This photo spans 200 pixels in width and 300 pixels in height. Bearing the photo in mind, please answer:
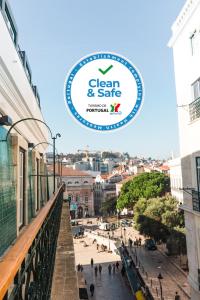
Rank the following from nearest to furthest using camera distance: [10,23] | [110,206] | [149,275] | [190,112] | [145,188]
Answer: [10,23]
[190,112]
[149,275]
[145,188]
[110,206]

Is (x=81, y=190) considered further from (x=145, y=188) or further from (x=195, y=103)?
(x=195, y=103)

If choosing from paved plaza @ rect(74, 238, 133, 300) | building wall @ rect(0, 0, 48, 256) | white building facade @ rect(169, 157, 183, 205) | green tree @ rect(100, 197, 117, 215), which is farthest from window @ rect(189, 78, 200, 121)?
green tree @ rect(100, 197, 117, 215)

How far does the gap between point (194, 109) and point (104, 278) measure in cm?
1954

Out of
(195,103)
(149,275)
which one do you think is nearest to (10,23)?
(195,103)

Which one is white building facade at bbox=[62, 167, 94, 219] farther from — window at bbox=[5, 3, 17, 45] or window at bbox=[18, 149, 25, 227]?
window at bbox=[18, 149, 25, 227]

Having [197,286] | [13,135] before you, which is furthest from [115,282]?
[13,135]

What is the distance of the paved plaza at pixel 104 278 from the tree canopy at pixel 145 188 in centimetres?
1044

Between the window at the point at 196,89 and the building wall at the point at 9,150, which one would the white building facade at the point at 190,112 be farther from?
the building wall at the point at 9,150

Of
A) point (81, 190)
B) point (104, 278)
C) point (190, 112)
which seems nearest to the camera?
point (190, 112)

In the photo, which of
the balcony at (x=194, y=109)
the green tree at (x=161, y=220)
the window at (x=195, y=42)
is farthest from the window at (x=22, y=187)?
the green tree at (x=161, y=220)

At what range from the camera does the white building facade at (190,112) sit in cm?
984

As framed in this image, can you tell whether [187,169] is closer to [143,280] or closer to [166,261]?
[143,280]

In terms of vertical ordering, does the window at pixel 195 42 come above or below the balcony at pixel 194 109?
above

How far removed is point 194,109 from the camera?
32.9 feet
